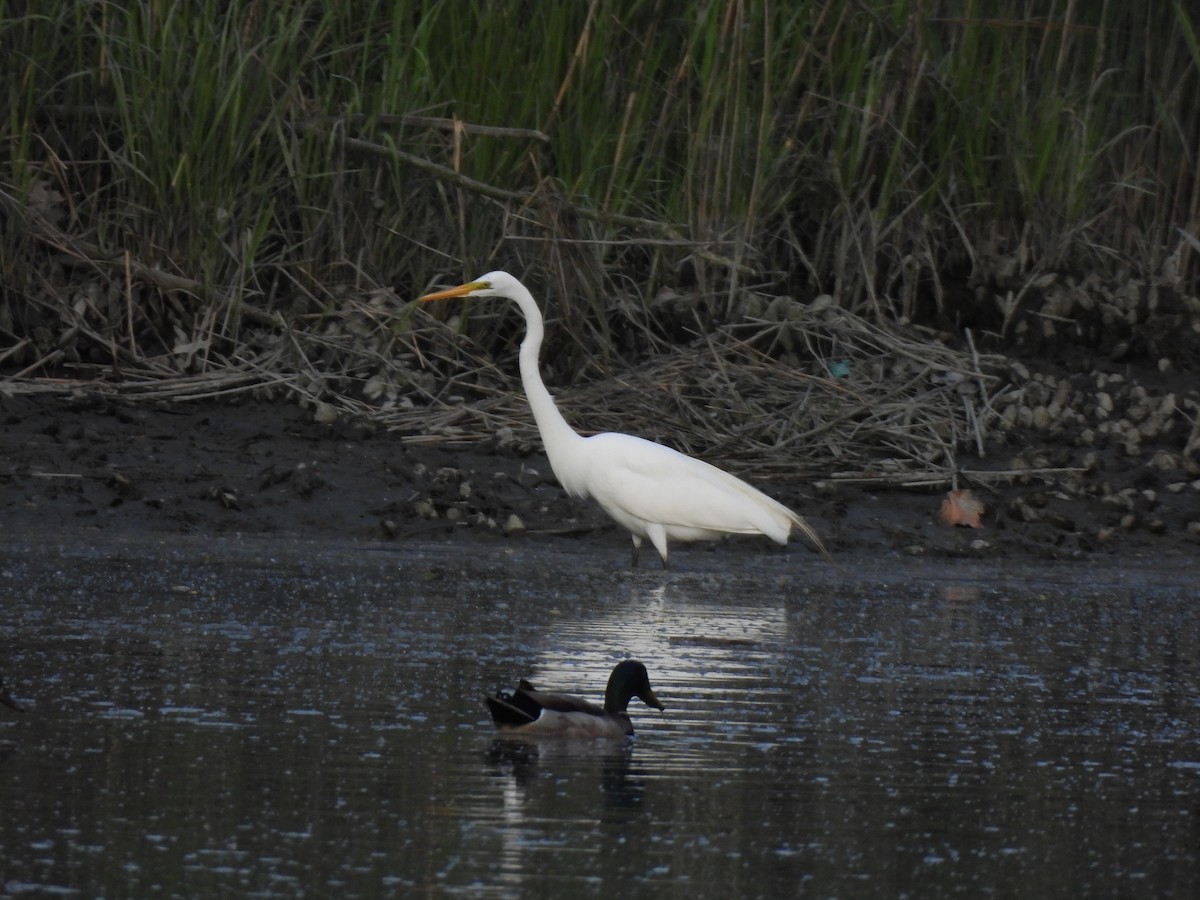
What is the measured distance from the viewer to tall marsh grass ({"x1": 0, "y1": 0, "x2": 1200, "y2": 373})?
10.0 m

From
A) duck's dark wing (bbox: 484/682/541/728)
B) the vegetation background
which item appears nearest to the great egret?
the vegetation background

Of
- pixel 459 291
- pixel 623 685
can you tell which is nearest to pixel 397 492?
pixel 459 291

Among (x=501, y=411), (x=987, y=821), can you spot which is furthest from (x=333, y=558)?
(x=987, y=821)

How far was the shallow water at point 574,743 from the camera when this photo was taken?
354 centimetres

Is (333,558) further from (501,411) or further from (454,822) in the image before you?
(454,822)

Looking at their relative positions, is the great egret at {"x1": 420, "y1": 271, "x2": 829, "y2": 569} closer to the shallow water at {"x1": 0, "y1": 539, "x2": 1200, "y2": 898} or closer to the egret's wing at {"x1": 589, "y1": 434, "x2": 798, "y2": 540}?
the egret's wing at {"x1": 589, "y1": 434, "x2": 798, "y2": 540}

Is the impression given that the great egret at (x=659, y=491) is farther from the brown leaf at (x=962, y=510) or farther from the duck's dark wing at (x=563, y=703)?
the duck's dark wing at (x=563, y=703)

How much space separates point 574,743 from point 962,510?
4.90m

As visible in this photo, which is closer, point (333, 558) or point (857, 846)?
point (857, 846)

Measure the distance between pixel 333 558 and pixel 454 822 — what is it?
417 cm

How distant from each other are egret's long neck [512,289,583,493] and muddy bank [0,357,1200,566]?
0.37 m

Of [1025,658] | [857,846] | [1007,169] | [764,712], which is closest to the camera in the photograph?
[857,846]

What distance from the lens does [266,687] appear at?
5102 millimetres

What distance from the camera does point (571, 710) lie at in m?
4.68
